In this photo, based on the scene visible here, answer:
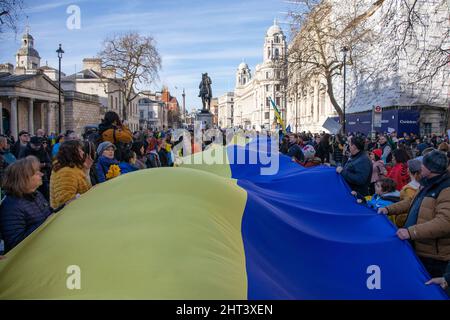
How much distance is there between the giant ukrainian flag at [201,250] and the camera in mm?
2472

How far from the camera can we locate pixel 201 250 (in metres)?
2.74

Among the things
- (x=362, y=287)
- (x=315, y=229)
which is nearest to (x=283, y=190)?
(x=315, y=229)

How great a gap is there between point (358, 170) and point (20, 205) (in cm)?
484

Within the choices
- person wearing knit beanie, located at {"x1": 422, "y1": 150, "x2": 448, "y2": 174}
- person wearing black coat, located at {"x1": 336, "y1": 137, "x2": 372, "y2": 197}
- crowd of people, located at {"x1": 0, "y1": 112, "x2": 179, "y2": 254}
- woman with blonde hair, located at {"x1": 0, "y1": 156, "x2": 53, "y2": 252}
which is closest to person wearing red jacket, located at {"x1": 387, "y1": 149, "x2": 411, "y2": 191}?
person wearing black coat, located at {"x1": 336, "y1": 137, "x2": 372, "y2": 197}

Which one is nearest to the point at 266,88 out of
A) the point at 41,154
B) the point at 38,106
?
the point at 38,106

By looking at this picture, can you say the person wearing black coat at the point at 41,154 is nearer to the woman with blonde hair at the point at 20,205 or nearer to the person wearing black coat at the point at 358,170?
the woman with blonde hair at the point at 20,205

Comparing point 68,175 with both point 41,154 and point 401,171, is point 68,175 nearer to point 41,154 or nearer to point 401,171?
point 401,171

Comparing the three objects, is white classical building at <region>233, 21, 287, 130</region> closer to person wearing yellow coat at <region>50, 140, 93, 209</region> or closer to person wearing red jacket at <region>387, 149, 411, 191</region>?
person wearing red jacket at <region>387, 149, 411, 191</region>

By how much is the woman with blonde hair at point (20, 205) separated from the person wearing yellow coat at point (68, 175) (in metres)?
0.72

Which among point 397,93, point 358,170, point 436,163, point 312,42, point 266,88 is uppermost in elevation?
point 266,88

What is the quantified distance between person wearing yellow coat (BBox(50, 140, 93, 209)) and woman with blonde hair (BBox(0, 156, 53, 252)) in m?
0.72

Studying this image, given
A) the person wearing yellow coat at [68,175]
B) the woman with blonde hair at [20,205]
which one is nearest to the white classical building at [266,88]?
the person wearing yellow coat at [68,175]
